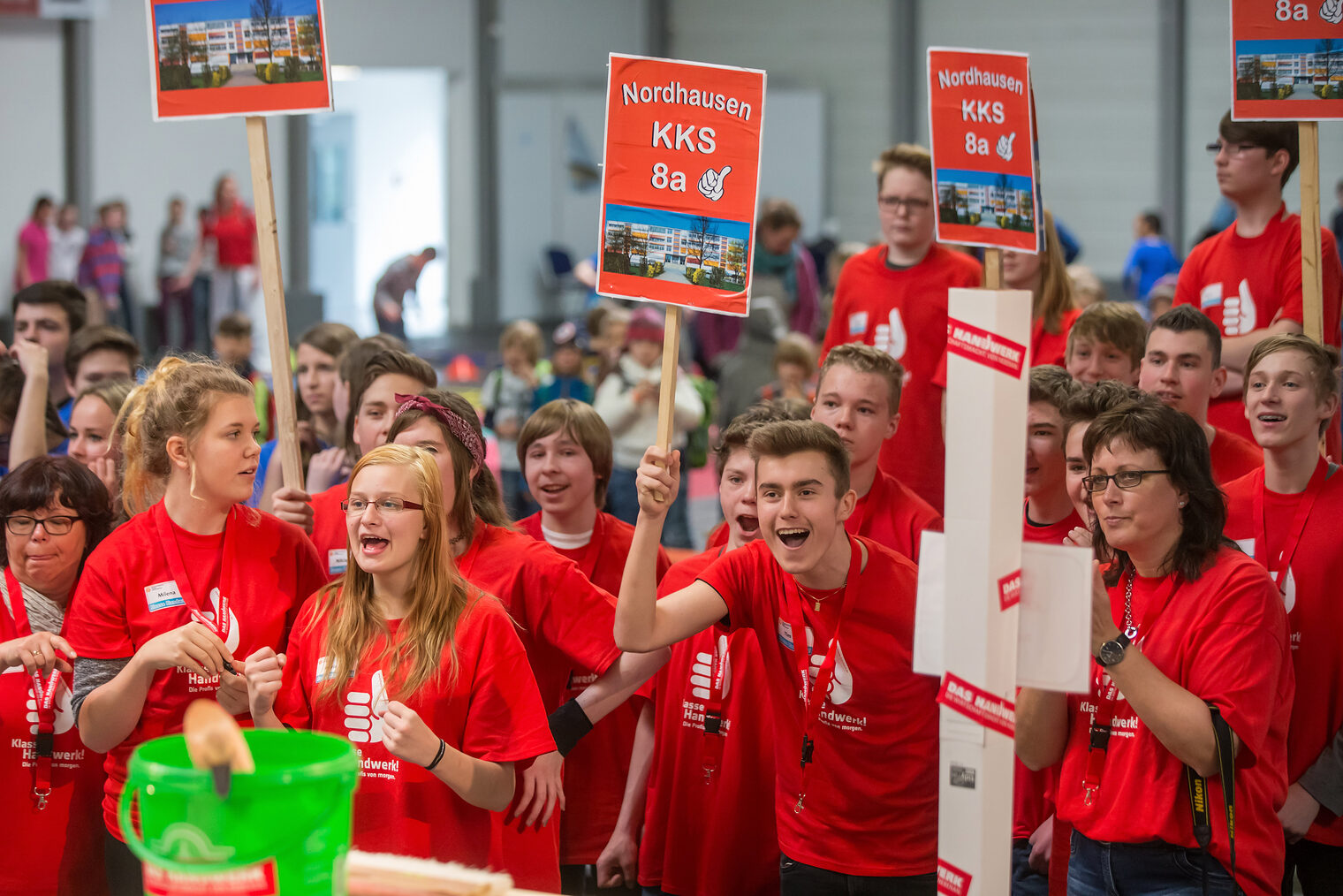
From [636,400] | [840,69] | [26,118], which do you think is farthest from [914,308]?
[840,69]

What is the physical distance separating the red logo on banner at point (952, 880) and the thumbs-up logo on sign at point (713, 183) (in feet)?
5.35

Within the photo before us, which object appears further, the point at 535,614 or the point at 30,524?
the point at 30,524

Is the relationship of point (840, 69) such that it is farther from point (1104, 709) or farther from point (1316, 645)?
point (1104, 709)

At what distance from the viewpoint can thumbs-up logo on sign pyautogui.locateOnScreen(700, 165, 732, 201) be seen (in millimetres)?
3131

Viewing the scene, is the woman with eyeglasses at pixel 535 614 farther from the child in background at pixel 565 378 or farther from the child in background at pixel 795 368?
the child in background at pixel 795 368

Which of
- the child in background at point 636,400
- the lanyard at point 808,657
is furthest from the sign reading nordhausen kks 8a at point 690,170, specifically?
the child in background at point 636,400

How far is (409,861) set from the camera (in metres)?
2.18

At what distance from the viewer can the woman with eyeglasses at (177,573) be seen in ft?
9.83

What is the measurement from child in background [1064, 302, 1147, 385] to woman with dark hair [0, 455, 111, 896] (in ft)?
10.1

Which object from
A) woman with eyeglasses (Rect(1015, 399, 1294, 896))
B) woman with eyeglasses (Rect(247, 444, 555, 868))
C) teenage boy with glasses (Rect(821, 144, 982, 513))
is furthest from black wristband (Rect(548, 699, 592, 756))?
teenage boy with glasses (Rect(821, 144, 982, 513))

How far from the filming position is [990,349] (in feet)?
6.75

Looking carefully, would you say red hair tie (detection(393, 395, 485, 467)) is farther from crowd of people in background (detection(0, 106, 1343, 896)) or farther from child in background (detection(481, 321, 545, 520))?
child in background (detection(481, 321, 545, 520))

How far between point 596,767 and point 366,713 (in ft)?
3.79

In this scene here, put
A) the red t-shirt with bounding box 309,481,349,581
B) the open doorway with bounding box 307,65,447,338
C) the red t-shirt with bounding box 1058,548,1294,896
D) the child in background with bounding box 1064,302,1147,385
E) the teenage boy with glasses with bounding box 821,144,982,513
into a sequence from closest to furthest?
the red t-shirt with bounding box 1058,548,1294,896 → the red t-shirt with bounding box 309,481,349,581 → the child in background with bounding box 1064,302,1147,385 → the teenage boy with glasses with bounding box 821,144,982,513 → the open doorway with bounding box 307,65,447,338
